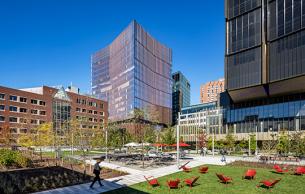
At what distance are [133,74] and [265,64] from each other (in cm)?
6341

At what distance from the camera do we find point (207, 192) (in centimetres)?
1839

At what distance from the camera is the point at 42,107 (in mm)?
91688

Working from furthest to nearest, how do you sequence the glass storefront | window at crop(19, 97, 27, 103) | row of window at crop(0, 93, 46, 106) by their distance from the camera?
window at crop(19, 97, 27, 103) < row of window at crop(0, 93, 46, 106) < the glass storefront

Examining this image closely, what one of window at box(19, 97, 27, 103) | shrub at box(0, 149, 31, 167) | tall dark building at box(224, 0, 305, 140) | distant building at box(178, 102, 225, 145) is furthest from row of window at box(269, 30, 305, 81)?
window at box(19, 97, 27, 103)

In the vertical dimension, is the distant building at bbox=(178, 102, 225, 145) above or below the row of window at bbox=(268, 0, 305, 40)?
below

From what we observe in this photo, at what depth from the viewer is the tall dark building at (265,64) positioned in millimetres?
67312

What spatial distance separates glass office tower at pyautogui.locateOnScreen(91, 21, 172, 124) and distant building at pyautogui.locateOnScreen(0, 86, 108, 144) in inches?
580

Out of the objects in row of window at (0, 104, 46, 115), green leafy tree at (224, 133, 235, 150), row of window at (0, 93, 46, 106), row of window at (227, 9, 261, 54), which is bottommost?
green leafy tree at (224, 133, 235, 150)

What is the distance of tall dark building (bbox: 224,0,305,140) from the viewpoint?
67312 millimetres

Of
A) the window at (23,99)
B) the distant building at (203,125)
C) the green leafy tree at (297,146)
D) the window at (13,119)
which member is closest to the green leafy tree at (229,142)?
the distant building at (203,125)

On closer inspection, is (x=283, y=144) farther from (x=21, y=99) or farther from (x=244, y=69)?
(x=21, y=99)

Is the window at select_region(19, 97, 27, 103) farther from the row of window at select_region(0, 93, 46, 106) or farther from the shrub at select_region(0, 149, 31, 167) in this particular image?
the shrub at select_region(0, 149, 31, 167)

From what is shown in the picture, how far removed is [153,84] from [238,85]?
71.0 metres

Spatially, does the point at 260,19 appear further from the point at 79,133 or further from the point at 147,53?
the point at 147,53
